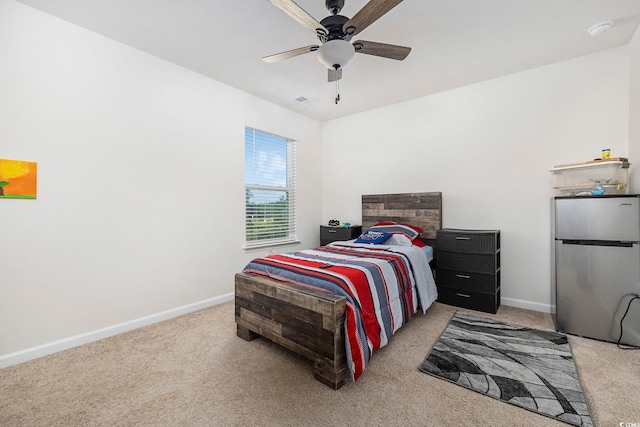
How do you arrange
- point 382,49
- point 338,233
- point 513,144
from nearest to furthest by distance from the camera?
point 382,49, point 513,144, point 338,233

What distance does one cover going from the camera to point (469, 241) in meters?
3.21

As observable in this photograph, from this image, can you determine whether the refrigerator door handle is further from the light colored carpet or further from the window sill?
the window sill

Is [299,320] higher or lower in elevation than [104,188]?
lower

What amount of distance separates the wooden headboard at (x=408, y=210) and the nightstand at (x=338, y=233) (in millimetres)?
143

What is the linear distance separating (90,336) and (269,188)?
8.54ft

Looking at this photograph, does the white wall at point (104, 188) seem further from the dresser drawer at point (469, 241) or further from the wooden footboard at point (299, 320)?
the dresser drawer at point (469, 241)

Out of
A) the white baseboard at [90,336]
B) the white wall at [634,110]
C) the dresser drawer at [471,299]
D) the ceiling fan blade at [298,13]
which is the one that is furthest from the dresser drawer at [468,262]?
the white baseboard at [90,336]

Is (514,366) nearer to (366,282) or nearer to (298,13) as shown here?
(366,282)

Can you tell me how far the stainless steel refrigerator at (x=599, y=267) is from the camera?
92.9 inches

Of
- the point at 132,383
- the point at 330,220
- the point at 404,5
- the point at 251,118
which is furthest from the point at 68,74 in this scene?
the point at 330,220

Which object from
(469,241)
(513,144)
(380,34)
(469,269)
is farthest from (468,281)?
(380,34)

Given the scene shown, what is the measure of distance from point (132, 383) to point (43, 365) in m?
0.87

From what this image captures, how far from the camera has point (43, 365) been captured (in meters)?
2.17

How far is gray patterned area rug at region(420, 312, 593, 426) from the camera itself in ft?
5.56
